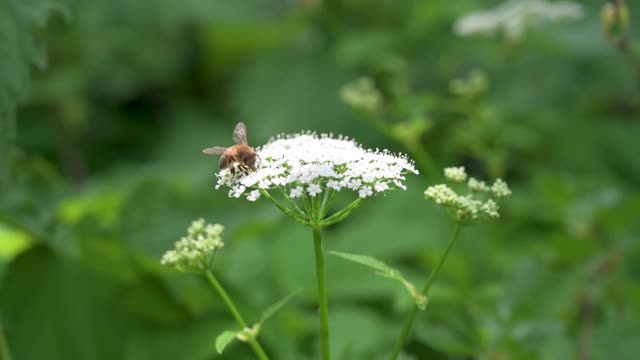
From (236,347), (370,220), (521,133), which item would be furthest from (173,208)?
(521,133)

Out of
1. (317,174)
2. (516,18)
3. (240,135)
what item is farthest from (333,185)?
(516,18)

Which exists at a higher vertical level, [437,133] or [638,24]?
[437,133]

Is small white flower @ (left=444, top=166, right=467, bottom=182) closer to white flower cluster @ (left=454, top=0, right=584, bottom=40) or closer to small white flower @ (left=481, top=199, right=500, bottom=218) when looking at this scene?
small white flower @ (left=481, top=199, right=500, bottom=218)

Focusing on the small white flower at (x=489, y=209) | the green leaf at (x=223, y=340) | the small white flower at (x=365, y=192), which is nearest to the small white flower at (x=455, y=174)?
the small white flower at (x=489, y=209)

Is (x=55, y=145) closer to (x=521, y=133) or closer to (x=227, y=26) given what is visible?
(x=227, y=26)

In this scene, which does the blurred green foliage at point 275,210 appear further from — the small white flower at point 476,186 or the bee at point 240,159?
the bee at point 240,159

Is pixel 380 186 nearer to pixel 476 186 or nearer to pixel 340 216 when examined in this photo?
pixel 340 216
